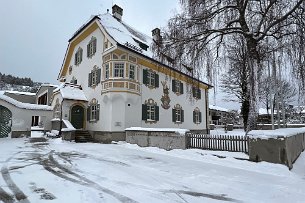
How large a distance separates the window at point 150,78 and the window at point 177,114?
165 inches

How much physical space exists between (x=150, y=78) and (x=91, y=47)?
6.79m

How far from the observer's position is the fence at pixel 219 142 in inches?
432

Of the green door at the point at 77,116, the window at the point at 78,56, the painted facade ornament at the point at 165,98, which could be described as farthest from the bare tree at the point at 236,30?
the window at the point at 78,56

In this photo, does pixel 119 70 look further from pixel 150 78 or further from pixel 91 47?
pixel 91 47

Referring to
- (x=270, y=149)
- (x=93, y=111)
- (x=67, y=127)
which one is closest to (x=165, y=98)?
(x=93, y=111)

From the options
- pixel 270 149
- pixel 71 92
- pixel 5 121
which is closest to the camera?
pixel 270 149

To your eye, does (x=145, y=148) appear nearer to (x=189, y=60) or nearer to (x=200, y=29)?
(x=189, y=60)

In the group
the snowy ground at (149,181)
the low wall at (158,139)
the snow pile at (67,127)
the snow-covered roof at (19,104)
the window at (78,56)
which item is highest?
the window at (78,56)

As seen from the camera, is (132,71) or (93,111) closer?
(132,71)

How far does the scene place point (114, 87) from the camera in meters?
19.0

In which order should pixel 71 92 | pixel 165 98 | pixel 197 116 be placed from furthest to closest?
1. pixel 197 116
2. pixel 165 98
3. pixel 71 92

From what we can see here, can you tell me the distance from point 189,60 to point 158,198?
29.3 ft

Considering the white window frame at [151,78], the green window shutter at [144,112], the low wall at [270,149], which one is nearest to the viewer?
the low wall at [270,149]

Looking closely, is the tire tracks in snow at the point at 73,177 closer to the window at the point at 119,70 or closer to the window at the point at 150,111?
the window at the point at 119,70
